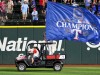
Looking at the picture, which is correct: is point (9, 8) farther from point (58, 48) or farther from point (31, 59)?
point (31, 59)

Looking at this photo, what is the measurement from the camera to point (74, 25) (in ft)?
62.3

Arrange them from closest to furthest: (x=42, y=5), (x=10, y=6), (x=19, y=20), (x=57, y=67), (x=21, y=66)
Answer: (x=57, y=67) → (x=21, y=66) → (x=10, y=6) → (x=19, y=20) → (x=42, y=5)

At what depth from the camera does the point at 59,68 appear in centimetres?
2538

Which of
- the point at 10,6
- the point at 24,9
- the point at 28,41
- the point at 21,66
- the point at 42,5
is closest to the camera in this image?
the point at 21,66

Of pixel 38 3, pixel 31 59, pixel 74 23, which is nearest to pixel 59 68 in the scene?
pixel 31 59

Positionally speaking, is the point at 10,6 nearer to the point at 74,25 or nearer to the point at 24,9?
the point at 24,9

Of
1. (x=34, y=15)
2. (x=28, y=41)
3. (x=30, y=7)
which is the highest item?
(x=30, y=7)

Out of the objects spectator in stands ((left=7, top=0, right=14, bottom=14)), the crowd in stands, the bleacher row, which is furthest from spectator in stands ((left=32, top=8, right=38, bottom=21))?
spectator in stands ((left=7, top=0, right=14, bottom=14))

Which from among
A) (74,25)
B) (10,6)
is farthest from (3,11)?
(74,25)

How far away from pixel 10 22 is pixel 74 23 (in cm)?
1399

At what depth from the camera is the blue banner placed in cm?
1869

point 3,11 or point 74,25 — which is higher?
point 74,25

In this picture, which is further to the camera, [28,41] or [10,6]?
[28,41]

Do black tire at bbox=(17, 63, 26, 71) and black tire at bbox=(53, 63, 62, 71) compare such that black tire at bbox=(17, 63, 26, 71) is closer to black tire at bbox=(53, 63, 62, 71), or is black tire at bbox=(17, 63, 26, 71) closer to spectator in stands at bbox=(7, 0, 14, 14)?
black tire at bbox=(53, 63, 62, 71)
